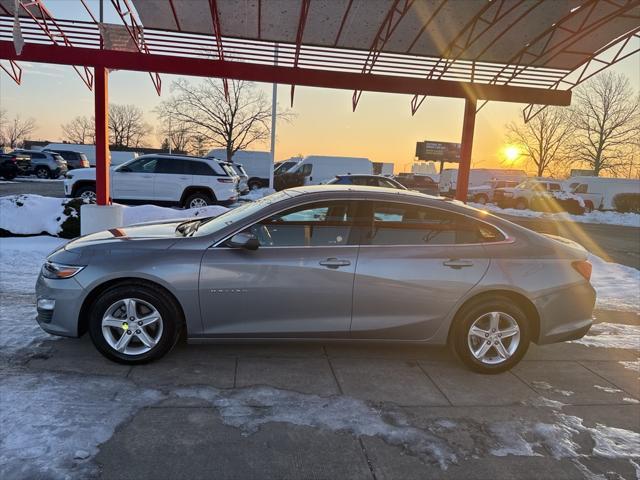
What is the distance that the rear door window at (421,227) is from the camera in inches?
157

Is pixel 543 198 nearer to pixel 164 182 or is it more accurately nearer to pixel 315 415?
pixel 164 182

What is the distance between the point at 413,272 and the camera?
12.7 ft

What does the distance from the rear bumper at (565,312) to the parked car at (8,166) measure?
31.2 meters

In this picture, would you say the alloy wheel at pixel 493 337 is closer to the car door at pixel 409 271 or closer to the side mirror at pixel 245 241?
the car door at pixel 409 271

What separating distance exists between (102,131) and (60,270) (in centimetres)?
515

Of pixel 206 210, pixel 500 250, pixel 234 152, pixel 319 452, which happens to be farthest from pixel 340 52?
pixel 234 152

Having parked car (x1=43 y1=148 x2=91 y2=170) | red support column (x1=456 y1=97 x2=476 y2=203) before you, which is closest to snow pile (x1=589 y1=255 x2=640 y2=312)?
red support column (x1=456 y1=97 x2=476 y2=203)

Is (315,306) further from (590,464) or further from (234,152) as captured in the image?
(234,152)

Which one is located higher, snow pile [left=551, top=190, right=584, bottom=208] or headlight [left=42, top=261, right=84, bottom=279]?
snow pile [left=551, top=190, right=584, bottom=208]

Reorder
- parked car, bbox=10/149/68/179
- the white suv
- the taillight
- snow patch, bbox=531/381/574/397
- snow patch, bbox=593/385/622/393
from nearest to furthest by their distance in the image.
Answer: snow patch, bbox=531/381/574/397 → snow patch, bbox=593/385/622/393 → the taillight → the white suv → parked car, bbox=10/149/68/179

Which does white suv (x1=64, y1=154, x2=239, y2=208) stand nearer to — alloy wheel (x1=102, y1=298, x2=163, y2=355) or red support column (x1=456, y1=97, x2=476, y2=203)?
red support column (x1=456, y1=97, x2=476, y2=203)

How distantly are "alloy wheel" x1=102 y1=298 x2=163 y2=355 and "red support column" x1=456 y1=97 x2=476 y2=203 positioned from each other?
6767 mm

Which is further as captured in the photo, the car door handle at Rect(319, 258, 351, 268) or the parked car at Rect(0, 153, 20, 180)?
the parked car at Rect(0, 153, 20, 180)

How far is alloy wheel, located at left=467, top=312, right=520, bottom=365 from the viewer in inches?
158
